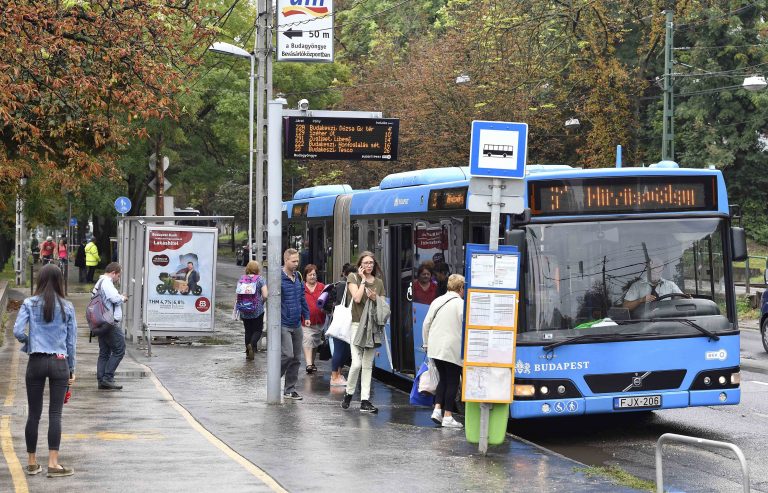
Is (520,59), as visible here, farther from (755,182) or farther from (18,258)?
(755,182)

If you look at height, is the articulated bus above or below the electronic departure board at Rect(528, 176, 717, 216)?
below

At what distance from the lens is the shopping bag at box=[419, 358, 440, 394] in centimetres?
1317

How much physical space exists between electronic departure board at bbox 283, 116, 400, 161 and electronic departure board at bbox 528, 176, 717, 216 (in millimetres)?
2547

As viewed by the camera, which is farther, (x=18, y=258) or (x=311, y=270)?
(x=18, y=258)

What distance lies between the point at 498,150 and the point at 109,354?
6.90m

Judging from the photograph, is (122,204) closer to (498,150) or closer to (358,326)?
(358,326)

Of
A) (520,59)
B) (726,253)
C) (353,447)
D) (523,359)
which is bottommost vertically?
(353,447)

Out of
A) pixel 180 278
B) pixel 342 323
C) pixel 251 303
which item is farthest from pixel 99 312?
pixel 180 278

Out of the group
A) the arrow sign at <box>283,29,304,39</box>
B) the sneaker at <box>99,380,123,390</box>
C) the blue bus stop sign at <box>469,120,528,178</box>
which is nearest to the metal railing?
the blue bus stop sign at <box>469,120,528,178</box>

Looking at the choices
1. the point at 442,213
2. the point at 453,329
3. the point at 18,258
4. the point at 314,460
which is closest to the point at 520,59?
the point at 18,258

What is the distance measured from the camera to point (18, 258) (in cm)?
4144

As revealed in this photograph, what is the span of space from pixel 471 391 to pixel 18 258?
A: 32.9 meters

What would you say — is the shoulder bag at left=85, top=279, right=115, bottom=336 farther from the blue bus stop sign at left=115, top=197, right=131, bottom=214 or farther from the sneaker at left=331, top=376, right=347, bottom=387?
the blue bus stop sign at left=115, top=197, right=131, bottom=214

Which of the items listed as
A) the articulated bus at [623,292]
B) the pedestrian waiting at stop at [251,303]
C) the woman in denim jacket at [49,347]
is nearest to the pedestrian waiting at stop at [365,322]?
the articulated bus at [623,292]
